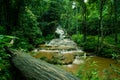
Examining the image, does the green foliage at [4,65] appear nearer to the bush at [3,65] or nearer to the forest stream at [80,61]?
the bush at [3,65]

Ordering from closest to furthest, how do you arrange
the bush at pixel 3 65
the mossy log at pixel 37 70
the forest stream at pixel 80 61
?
the mossy log at pixel 37 70
the bush at pixel 3 65
the forest stream at pixel 80 61

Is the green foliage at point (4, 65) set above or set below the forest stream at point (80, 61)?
above

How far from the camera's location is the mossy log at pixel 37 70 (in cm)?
381

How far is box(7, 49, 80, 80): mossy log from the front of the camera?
381 centimetres

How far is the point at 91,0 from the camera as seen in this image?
1920cm

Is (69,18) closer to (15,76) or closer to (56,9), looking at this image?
(56,9)

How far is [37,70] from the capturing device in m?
4.20

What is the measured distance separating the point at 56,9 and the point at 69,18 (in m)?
9.23

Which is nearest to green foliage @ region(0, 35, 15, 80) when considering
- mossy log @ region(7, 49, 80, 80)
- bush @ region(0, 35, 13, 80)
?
bush @ region(0, 35, 13, 80)

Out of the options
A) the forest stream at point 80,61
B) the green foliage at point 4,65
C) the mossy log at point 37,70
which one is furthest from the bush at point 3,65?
the forest stream at point 80,61

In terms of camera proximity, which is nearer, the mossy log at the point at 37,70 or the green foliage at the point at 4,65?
the mossy log at the point at 37,70

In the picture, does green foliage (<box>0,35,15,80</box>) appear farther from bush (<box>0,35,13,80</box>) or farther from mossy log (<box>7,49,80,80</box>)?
mossy log (<box>7,49,80,80</box>)

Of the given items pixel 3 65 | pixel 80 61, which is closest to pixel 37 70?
pixel 3 65

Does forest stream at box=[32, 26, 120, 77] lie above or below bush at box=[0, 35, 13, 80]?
below
